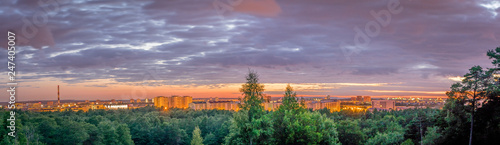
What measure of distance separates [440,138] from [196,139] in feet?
112

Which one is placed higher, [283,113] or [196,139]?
[283,113]

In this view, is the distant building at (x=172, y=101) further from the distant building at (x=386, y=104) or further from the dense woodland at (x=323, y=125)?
the dense woodland at (x=323, y=125)

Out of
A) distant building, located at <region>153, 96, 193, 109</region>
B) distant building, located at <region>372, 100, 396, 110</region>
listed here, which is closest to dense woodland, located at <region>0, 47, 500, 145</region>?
distant building, located at <region>372, 100, 396, 110</region>

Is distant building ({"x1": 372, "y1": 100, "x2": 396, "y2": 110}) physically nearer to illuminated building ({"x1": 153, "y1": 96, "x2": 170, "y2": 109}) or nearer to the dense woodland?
illuminated building ({"x1": 153, "y1": 96, "x2": 170, "y2": 109})

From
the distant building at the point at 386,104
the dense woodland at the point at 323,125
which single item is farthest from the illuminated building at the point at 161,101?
the dense woodland at the point at 323,125

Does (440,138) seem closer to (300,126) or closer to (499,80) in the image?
(499,80)

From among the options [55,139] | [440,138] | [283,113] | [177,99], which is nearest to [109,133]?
[55,139]

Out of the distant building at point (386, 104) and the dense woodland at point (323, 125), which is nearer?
the dense woodland at point (323, 125)

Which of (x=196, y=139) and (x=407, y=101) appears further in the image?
(x=407, y=101)

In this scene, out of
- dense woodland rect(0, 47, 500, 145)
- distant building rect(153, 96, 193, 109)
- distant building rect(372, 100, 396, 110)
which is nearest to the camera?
dense woodland rect(0, 47, 500, 145)

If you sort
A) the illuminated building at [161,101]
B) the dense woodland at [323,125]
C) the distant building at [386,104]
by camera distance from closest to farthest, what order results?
the dense woodland at [323,125] → the distant building at [386,104] → the illuminated building at [161,101]

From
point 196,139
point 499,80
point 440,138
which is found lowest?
point 196,139

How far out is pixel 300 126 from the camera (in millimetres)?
28484

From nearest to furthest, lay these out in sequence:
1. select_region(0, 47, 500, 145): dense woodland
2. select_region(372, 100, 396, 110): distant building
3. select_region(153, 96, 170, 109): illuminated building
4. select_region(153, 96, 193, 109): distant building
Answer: select_region(0, 47, 500, 145): dense woodland < select_region(372, 100, 396, 110): distant building < select_region(153, 96, 170, 109): illuminated building < select_region(153, 96, 193, 109): distant building
